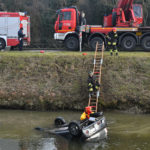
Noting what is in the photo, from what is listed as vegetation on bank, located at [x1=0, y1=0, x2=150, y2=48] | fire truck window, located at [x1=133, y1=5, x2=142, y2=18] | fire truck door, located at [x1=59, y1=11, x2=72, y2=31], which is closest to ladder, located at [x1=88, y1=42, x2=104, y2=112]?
fire truck door, located at [x1=59, y1=11, x2=72, y2=31]

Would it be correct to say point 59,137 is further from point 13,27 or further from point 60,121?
point 13,27

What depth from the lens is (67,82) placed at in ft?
49.8

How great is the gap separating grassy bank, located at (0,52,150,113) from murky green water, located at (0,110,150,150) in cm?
61

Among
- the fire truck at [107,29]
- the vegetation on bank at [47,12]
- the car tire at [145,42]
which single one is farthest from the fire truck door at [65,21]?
the vegetation on bank at [47,12]

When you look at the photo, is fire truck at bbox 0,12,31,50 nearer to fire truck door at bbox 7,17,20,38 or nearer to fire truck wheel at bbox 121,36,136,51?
fire truck door at bbox 7,17,20,38

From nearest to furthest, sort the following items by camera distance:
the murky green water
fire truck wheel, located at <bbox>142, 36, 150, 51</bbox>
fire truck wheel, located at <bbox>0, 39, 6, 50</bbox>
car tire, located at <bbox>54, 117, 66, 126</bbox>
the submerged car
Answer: the murky green water → the submerged car → car tire, located at <bbox>54, 117, 66, 126</bbox> → fire truck wheel, located at <bbox>142, 36, 150, 51</bbox> → fire truck wheel, located at <bbox>0, 39, 6, 50</bbox>

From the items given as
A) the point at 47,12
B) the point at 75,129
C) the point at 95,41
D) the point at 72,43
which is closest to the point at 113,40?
the point at 95,41

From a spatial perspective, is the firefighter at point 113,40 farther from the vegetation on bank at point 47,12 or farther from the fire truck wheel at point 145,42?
the vegetation on bank at point 47,12

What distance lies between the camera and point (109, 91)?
1454 centimetres

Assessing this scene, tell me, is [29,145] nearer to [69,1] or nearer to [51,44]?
[51,44]

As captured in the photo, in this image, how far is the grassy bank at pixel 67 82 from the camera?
563 inches

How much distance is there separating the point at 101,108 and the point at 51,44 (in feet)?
51.4

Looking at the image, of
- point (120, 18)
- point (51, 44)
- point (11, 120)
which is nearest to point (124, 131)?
point (11, 120)

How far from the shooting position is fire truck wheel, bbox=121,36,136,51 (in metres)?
19.0
